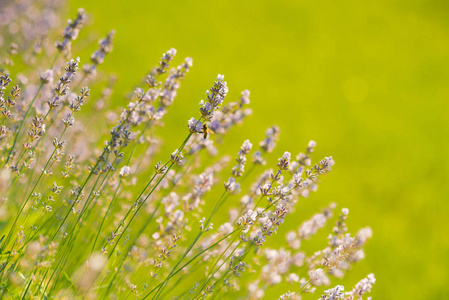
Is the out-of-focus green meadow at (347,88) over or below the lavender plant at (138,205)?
over

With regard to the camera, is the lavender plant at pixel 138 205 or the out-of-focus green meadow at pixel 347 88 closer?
the lavender plant at pixel 138 205

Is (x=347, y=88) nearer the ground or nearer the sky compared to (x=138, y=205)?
nearer the sky

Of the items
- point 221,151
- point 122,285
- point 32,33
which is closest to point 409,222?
point 221,151

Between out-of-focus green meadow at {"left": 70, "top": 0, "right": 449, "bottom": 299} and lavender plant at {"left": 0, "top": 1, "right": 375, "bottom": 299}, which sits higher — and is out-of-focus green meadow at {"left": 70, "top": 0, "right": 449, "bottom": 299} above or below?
above

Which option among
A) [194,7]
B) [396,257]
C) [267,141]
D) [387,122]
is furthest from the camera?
[194,7]

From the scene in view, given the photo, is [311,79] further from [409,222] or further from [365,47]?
[409,222]

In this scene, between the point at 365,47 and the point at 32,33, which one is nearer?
the point at 32,33

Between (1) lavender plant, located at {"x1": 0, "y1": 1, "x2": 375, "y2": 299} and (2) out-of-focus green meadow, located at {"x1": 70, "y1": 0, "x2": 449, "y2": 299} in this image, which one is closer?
(1) lavender plant, located at {"x1": 0, "y1": 1, "x2": 375, "y2": 299}

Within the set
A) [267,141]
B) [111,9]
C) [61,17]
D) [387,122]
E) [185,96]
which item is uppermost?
[111,9]
